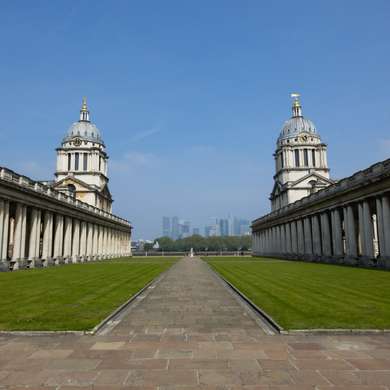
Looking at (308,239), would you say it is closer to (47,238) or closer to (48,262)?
(48,262)

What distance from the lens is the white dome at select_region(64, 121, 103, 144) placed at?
11412 centimetres

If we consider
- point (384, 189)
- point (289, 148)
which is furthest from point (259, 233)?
point (384, 189)

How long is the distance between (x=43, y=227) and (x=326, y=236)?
43019mm

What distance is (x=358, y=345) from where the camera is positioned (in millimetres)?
10078

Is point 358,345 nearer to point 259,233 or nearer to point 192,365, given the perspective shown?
point 192,365

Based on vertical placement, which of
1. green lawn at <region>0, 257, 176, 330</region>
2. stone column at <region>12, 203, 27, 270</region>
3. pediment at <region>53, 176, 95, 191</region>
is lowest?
green lawn at <region>0, 257, 176, 330</region>

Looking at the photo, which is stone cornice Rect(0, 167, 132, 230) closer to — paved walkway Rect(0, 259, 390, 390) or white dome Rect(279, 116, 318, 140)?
paved walkway Rect(0, 259, 390, 390)

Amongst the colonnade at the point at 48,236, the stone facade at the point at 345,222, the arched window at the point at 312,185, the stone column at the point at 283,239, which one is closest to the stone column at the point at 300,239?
the stone facade at the point at 345,222

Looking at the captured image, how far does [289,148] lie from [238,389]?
364 feet

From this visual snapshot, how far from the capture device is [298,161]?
11294cm

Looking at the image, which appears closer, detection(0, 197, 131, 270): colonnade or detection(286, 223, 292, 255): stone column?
detection(0, 197, 131, 270): colonnade

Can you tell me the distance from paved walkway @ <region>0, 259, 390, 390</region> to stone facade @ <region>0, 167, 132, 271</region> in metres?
34.9

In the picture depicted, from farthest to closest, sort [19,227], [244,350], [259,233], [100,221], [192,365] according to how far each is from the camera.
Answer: [259,233], [100,221], [19,227], [244,350], [192,365]

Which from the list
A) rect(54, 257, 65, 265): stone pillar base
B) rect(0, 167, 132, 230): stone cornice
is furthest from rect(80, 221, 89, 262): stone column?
rect(54, 257, 65, 265): stone pillar base
